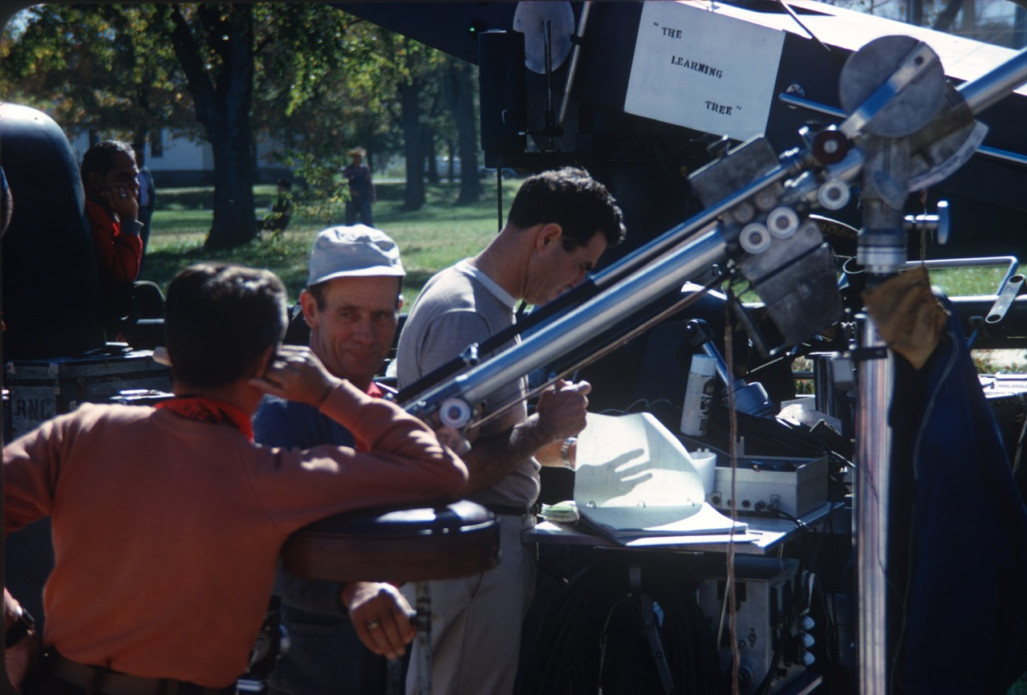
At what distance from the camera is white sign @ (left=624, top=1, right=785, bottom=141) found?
12.4 ft

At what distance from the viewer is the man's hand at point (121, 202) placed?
5852mm

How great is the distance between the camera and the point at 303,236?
25.1 meters

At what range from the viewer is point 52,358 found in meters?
5.01

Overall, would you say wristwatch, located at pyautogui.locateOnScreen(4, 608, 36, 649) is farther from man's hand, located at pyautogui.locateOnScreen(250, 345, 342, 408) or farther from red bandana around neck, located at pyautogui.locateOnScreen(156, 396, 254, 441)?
man's hand, located at pyautogui.locateOnScreen(250, 345, 342, 408)

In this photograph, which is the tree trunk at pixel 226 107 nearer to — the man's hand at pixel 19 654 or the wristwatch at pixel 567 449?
the wristwatch at pixel 567 449

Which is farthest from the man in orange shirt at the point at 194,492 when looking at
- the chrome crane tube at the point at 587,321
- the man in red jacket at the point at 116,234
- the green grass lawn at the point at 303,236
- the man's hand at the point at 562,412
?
the green grass lawn at the point at 303,236

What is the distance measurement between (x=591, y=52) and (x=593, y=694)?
2995mm

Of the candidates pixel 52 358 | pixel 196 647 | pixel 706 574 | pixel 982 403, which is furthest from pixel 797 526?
pixel 52 358

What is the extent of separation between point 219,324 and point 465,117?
1516 inches

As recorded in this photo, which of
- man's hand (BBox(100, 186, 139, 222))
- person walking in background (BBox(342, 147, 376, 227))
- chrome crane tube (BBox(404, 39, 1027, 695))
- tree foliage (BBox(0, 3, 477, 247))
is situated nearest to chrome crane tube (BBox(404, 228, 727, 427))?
chrome crane tube (BBox(404, 39, 1027, 695))

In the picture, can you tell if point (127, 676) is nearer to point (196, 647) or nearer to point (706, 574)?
point (196, 647)

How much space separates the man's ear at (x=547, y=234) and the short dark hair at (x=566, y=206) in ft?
0.05

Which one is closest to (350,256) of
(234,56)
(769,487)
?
(769,487)

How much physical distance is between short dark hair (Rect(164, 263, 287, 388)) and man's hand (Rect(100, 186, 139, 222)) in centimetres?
416
